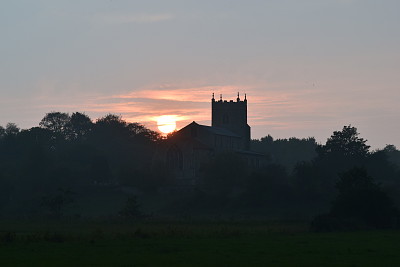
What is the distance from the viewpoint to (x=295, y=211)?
95625 mm

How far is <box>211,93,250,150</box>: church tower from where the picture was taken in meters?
165

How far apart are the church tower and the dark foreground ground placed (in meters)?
109

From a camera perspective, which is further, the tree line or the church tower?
the church tower

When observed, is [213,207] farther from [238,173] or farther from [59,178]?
[59,178]

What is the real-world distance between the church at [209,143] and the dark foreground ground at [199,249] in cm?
7478

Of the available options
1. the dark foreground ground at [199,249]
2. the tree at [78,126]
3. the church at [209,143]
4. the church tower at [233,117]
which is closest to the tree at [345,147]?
the church at [209,143]

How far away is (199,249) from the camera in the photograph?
4225 cm

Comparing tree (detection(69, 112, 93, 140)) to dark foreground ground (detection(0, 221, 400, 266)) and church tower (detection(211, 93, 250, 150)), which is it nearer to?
church tower (detection(211, 93, 250, 150))

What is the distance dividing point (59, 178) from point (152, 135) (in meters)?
49.9

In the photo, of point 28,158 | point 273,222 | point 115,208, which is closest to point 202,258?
point 273,222

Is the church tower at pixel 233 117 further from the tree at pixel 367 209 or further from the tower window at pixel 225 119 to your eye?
the tree at pixel 367 209

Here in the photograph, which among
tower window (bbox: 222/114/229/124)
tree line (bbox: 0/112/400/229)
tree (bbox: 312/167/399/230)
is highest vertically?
tower window (bbox: 222/114/229/124)

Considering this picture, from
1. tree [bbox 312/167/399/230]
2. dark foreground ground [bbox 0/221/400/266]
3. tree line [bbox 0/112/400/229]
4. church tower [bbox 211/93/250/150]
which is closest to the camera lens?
dark foreground ground [bbox 0/221/400/266]

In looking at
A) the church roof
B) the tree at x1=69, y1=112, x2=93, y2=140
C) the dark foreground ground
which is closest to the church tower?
the church roof
